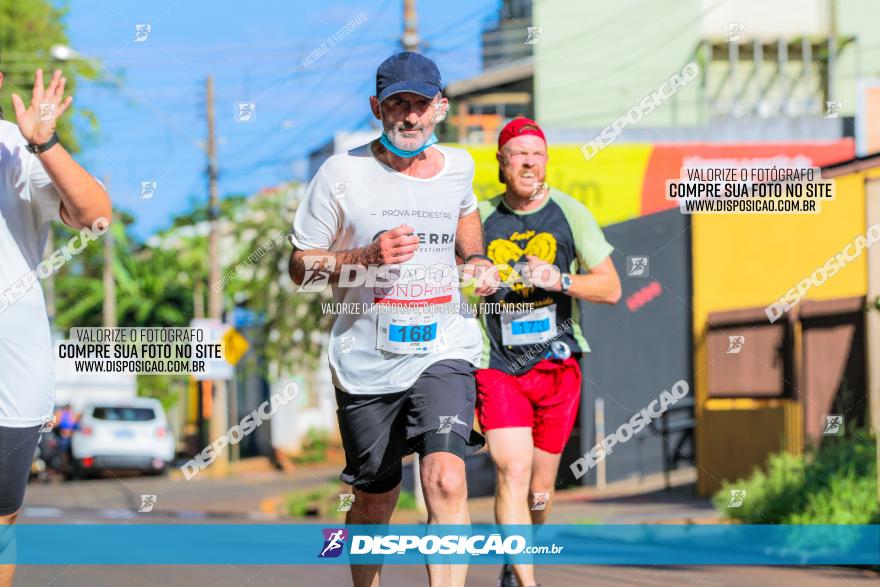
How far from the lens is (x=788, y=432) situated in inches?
552

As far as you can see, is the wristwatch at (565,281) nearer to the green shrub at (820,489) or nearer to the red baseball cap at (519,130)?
the red baseball cap at (519,130)

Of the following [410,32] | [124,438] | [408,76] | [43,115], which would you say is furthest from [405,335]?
[124,438]

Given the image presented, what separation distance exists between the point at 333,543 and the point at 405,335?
4.26ft

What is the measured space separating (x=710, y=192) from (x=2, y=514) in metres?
7.38

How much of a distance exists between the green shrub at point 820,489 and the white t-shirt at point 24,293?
21.4 ft

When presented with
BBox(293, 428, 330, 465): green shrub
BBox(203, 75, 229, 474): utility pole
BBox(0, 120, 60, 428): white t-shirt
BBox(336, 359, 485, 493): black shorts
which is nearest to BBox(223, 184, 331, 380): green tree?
BBox(203, 75, 229, 474): utility pole

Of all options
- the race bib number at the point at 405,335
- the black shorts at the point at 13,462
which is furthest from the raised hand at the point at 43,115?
the race bib number at the point at 405,335

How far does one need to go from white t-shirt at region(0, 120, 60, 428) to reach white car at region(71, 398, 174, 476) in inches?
860

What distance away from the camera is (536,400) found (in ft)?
22.3

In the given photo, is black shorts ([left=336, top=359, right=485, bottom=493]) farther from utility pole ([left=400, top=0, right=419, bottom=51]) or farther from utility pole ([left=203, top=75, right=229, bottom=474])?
utility pole ([left=203, top=75, right=229, bottom=474])

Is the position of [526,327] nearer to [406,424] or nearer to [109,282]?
[406,424]

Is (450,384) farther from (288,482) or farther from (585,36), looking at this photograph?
(288,482)

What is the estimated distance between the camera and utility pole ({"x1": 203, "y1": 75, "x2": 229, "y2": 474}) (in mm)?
24391

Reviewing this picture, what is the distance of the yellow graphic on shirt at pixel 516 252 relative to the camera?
22.2 feet
